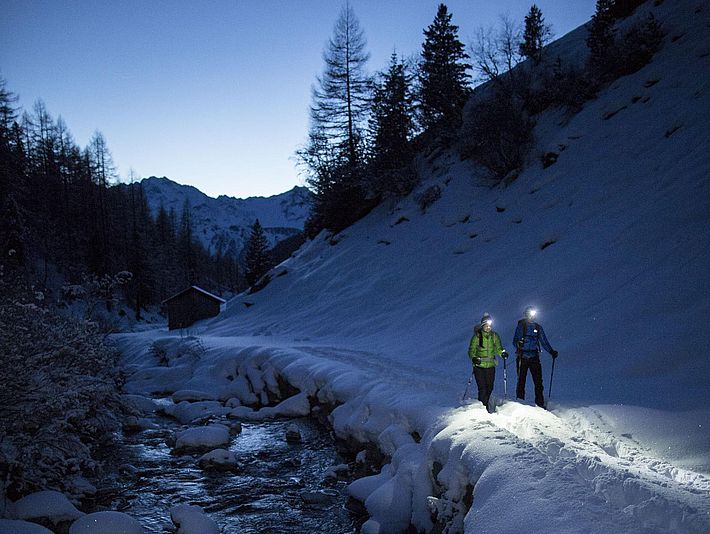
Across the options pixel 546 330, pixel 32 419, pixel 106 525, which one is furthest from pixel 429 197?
pixel 106 525

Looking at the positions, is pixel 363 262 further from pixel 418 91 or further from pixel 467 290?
pixel 418 91

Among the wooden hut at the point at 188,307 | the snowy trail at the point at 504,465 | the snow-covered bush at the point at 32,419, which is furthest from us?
the wooden hut at the point at 188,307

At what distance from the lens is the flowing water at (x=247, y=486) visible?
22.1ft

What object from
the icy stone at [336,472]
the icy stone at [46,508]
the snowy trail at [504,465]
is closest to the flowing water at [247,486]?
the icy stone at [336,472]

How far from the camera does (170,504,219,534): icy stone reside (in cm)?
616

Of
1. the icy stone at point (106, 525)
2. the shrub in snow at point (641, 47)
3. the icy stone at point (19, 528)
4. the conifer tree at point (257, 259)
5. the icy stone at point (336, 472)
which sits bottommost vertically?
the icy stone at point (336, 472)

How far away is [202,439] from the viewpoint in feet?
33.0

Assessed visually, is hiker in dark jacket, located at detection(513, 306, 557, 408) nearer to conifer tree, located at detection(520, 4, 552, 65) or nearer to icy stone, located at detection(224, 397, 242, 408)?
icy stone, located at detection(224, 397, 242, 408)

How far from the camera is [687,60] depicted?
18797 millimetres

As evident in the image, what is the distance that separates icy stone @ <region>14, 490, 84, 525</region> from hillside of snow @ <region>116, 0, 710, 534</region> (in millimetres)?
→ 4342

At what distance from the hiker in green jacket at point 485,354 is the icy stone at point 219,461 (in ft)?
17.3

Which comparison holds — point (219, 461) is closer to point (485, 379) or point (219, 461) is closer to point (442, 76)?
point (485, 379)

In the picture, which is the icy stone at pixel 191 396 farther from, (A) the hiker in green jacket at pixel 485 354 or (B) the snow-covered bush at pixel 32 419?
(A) the hiker in green jacket at pixel 485 354

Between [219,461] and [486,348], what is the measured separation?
5.90 m
